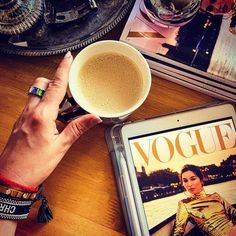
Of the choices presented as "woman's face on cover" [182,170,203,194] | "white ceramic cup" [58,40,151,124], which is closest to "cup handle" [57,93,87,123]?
"white ceramic cup" [58,40,151,124]

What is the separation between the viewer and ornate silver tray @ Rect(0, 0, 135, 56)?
2.42 ft

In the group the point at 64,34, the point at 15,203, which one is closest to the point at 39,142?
the point at 15,203

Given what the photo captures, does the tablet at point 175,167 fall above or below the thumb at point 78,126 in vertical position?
below

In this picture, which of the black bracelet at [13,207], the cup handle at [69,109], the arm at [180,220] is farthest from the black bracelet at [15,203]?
the arm at [180,220]

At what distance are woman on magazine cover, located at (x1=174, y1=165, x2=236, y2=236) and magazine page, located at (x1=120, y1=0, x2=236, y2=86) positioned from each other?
0.20 meters

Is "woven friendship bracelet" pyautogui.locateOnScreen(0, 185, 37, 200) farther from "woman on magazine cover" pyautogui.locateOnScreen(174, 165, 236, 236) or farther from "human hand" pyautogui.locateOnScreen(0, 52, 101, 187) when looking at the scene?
"woman on magazine cover" pyautogui.locateOnScreen(174, 165, 236, 236)

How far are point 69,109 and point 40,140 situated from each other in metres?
0.08

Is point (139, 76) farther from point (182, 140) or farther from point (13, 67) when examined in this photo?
point (13, 67)

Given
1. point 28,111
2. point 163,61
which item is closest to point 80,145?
point 28,111

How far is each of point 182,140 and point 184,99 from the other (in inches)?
3.4

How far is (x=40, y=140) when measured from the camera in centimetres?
63

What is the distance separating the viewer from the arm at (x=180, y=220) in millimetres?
650

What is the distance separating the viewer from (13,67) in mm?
758

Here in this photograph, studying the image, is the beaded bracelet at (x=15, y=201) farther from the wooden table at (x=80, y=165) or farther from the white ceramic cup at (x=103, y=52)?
the white ceramic cup at (x=103, y=52)
